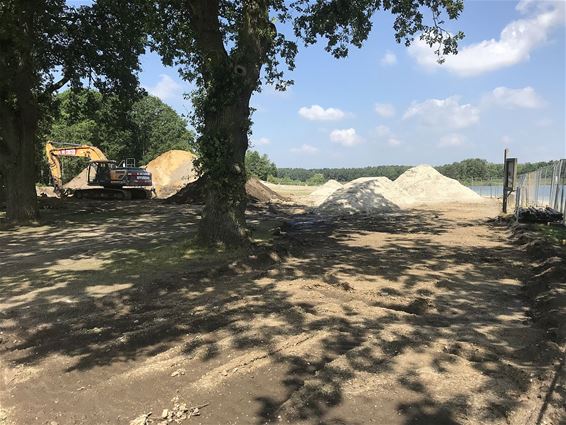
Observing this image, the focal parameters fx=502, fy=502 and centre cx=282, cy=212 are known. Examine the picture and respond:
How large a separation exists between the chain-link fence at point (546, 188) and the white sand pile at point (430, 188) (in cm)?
962

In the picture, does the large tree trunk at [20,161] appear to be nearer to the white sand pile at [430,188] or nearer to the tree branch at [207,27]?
the tree branch at [207,27]

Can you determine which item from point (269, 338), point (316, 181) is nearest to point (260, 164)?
point (316, 181)

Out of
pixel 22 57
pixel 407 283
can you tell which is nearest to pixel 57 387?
pixel 407 283

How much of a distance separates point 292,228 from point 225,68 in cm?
799

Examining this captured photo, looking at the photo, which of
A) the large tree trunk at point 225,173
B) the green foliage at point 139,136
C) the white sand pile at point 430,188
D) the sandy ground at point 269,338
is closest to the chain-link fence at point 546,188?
the sandy ground at point 269,338

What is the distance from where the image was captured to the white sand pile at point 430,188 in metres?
32.8

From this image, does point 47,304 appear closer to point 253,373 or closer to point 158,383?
point 158,383

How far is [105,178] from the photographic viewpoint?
29.5 meters

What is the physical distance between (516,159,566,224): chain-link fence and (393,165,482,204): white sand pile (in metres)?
9.62

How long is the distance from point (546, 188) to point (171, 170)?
30.1m

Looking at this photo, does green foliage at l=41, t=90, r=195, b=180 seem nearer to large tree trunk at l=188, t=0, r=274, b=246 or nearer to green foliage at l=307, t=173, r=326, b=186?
green foliage at l=307, t=173, r=326, b=186

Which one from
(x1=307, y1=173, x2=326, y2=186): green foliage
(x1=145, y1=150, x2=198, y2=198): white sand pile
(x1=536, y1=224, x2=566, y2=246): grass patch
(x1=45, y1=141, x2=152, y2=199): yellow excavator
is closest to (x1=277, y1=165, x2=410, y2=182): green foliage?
(x1=307, y1=173, x2=326, y2=186): green foliage

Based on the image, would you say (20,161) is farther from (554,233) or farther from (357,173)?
(357,173)

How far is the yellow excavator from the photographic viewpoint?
29.5 m
